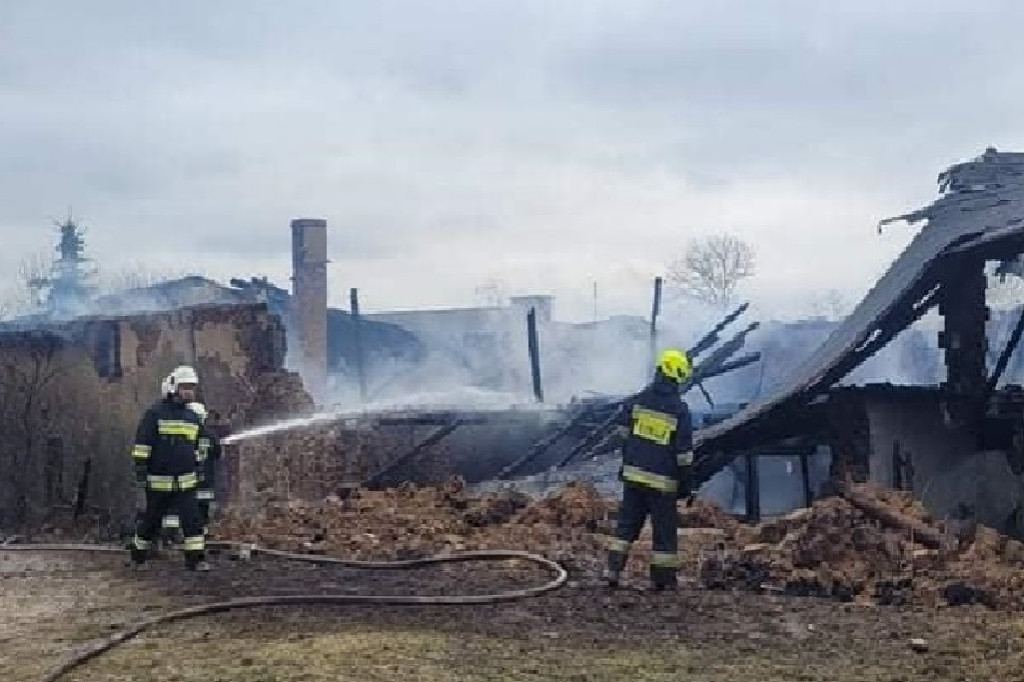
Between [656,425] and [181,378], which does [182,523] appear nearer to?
[181,378]

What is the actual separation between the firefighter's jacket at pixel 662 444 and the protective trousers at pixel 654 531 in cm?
9

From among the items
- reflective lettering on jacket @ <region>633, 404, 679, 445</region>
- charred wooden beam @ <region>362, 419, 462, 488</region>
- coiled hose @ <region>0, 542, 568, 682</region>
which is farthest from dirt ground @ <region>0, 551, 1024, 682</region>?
charred wooden beam @ <region>362, 419, 462, 488</region>

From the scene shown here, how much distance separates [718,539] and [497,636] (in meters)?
4.22

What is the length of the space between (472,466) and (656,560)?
8.42 meters

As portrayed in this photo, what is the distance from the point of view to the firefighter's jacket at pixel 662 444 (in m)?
9.49

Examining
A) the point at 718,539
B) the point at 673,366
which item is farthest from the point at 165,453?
the point at 718,539

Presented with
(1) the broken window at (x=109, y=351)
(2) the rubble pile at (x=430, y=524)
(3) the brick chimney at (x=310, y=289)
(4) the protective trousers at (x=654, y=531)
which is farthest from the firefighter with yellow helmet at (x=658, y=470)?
(3) the brick chimney at (x=310, y=289)

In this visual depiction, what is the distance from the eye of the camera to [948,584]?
866cm

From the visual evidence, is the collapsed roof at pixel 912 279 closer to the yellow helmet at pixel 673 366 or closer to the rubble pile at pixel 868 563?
the rubble pile at pixel 868 563

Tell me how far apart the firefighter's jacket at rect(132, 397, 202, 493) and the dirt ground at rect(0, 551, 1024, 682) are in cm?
101

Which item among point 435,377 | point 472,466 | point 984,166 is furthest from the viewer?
point 435,377

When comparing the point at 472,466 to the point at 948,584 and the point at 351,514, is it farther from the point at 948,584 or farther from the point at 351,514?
the point at 948,584

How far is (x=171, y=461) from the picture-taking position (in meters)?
10.5

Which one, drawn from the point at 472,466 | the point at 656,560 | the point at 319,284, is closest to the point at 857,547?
the point at 656,560
